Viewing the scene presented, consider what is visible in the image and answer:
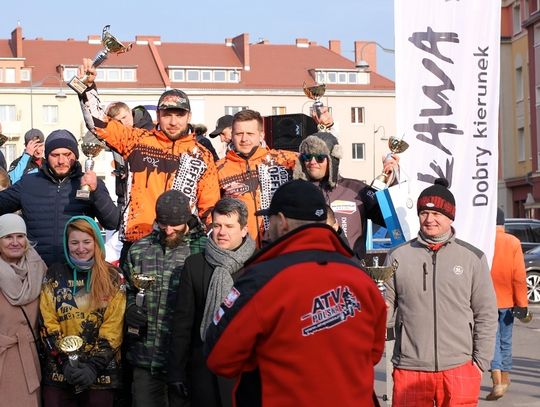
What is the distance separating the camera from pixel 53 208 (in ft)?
27.3

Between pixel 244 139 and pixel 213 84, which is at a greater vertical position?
pixel 213 84

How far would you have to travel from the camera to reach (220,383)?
729 centimetres

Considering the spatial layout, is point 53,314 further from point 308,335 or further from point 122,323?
point 308,335

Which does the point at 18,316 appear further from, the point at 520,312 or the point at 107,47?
the point at 520,312

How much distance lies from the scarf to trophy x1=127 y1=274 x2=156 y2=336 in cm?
73

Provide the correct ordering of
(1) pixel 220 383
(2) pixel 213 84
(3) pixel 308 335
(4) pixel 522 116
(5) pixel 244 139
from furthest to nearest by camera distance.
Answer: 1. (2) pixel 213 84
2. (4) pixel 522 116
3. (5) pixel 244 139
4. (1) pixel 220 383
5. (3) pixel 308 335

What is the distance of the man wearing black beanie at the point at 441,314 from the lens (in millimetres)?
7980

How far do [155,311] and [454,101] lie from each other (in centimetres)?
350

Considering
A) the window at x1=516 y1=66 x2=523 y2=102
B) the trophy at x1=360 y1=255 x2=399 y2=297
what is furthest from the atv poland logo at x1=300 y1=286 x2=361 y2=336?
the window at x1=516 y1=66 x2=523 y2=102

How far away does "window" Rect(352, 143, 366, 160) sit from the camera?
87062mm

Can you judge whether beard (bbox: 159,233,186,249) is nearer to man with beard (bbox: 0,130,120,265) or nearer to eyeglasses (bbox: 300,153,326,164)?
man with beard (bbox: 0,130,120,265)

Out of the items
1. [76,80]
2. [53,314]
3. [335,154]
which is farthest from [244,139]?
[53,314]

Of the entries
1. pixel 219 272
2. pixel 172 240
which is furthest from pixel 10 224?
pixel 219 272

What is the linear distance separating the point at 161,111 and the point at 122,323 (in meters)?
1.50
